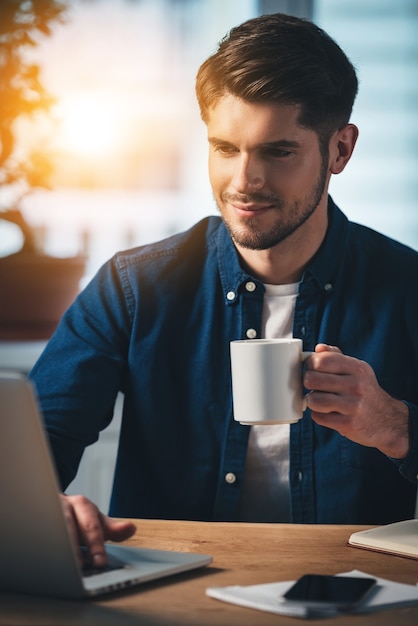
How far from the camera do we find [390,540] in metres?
1.14

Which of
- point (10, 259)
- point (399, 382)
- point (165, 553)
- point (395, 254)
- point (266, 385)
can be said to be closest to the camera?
point (165, 553)

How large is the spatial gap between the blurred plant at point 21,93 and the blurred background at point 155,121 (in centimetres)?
2

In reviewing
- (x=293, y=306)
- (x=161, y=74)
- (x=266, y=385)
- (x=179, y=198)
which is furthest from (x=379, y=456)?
(x=161, y=74)

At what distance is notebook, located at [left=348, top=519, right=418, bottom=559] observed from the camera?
1111mm

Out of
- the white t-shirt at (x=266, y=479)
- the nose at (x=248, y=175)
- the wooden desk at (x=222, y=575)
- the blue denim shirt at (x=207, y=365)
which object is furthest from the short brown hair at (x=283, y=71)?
the wooden desk at (x=222, y=575)

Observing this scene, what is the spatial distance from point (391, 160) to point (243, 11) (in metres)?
0.65

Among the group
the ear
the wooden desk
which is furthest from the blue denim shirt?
the wooden desk

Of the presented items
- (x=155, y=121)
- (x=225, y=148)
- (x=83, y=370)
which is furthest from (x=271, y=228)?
(x=155, y=121)

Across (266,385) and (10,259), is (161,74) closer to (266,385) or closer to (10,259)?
(10,259)

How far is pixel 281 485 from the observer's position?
1615 millimetres

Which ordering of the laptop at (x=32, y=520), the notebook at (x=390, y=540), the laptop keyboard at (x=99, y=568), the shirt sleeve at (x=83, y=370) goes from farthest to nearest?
1. the shirt sleeve at (x=83, y=370)
2. the notebook at (x=390, y=540)
3. the laptop keyboard at (x=99, y=568)
4. the laptop at (x=32, y=520)

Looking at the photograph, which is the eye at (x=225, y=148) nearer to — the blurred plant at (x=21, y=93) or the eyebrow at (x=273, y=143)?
the eyebrow at (x=273, y=143)

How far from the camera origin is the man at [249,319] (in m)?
1.60

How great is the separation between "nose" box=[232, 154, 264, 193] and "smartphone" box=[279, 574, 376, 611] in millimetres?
792
